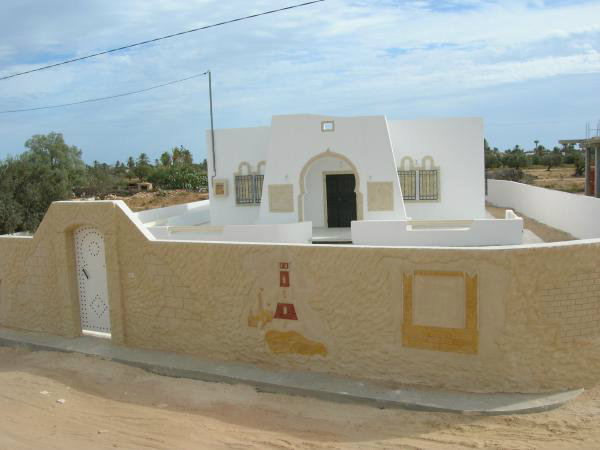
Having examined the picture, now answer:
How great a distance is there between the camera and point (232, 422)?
7223mm

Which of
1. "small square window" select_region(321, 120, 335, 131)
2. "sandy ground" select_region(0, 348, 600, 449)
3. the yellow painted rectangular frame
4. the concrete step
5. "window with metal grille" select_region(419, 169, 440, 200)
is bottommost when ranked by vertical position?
"sandy ground" select_region(0, 348, 600, 449)

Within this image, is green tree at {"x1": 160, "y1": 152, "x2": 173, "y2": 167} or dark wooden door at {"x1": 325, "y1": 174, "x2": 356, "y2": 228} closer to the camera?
dark wooden door at {"x1": 325, "y1": 174, "x2": 356, "y2": 228}

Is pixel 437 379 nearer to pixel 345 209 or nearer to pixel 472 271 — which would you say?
pixel 472 271

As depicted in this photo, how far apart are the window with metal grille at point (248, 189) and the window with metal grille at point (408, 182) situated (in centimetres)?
533

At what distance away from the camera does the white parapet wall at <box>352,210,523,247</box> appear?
16.1 metres

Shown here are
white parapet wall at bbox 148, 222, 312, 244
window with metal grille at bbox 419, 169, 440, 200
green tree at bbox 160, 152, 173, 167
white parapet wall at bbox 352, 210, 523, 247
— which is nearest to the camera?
white parapet wall at bbox 352, 210, 523, 247

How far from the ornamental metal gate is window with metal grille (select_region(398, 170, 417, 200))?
12.6 meters

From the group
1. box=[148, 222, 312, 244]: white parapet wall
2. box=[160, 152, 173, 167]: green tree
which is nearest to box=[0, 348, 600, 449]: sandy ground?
box=[148, 222, 312, 244]: white parapet wall

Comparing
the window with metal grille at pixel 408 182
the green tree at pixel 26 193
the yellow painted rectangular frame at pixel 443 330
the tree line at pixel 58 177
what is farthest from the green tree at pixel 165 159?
the yellow painted rectangular frame at pixel 443 330

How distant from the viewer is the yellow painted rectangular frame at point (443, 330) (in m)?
7.54

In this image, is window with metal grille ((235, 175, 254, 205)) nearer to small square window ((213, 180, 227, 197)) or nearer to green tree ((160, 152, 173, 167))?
small square window ((213, 180, 227, 197))

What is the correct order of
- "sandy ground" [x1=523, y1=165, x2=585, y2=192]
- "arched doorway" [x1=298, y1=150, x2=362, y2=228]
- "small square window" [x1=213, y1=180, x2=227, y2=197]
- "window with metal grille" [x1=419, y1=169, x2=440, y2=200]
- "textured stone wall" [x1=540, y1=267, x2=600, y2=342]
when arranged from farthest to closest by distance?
"sandy ground" [x1=523, y1=165, x2=585, y2=192]
"small square window" [x1=213, y1=180, x2=227, y2=197]
"arched doorway" [x1=298, y1=150, x2=362, y2=228]
"window with metal grille" [x1=419, y1=169, x2=440, y2=200]
"textured stone wall" [x1=540, y1=267, x2=600, y2=342]

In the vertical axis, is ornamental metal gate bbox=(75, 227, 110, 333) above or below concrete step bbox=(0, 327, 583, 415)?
above

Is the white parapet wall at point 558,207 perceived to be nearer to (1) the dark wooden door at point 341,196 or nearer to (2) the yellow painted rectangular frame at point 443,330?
(1) the dark wooden door at point 341,196
